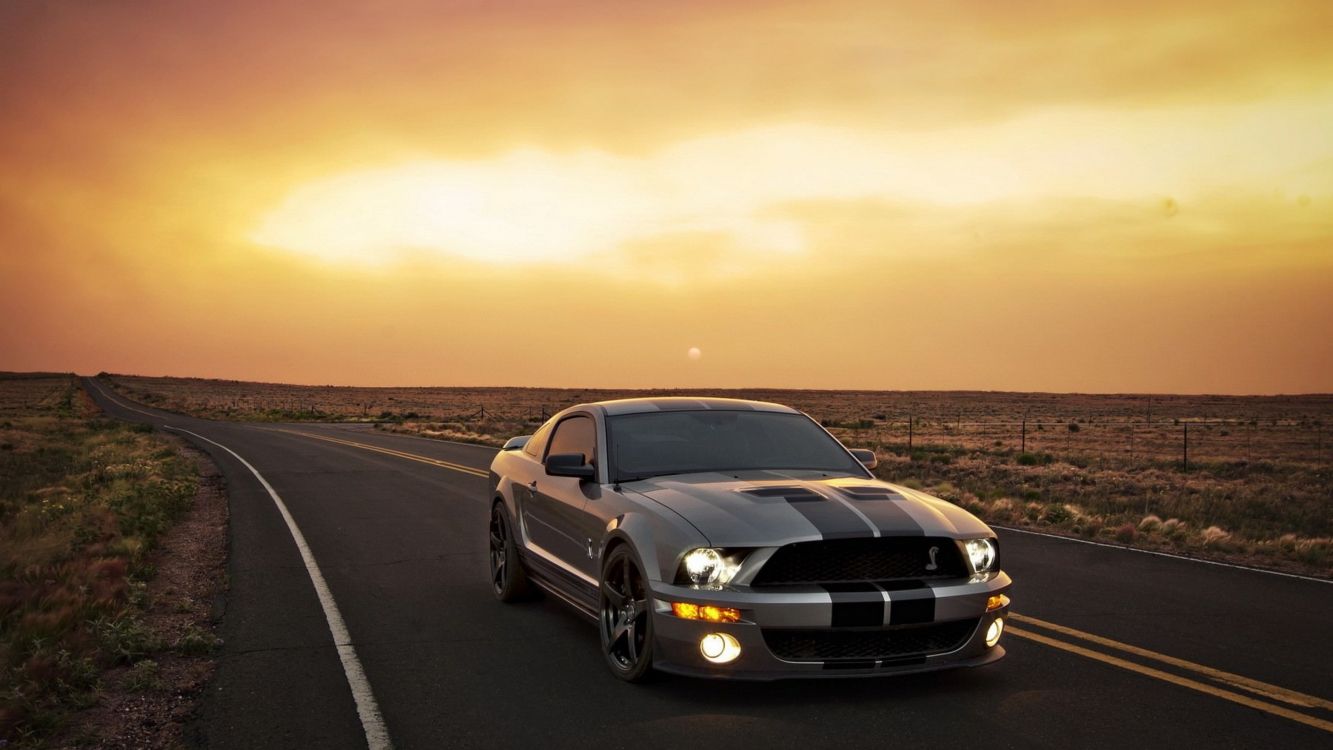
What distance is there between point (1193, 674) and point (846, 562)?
2380mm

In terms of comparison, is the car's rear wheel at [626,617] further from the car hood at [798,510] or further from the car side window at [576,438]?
the car side window at [576,438]

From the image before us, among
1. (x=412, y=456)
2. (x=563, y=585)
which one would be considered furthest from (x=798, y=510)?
(x=412, y=456)

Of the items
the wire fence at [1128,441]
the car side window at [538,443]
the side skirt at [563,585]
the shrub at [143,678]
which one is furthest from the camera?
the wire fence at [1128,441]

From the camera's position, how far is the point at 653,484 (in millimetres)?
6375

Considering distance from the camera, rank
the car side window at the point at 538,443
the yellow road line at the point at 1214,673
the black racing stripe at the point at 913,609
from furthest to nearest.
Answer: the car side window at the point at 538,443
the yellow road line at the point at 1214,673
the black racing stripe at the point at 913,609

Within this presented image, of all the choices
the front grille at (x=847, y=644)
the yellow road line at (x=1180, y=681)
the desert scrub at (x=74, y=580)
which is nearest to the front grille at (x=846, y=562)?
the front grille at (x=847, y=644)

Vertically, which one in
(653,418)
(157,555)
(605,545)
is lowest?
(157,555)

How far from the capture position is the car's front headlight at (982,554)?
5676 mm

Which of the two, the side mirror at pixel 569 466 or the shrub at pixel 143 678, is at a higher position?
the side mirror at pixel 569 466

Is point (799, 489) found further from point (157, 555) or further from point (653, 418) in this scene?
point (157, 555)

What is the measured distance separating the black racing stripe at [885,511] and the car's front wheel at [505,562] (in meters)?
3.09

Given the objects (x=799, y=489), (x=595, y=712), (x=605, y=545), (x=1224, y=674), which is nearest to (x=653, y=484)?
(x=605, y=545)

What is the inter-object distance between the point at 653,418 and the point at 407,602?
2.78 meters

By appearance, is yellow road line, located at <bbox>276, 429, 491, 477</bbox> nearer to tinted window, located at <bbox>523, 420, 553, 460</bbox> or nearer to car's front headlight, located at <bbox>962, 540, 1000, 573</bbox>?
tinted window, located at <bbox>523, 420, 553, 460</bbox>
